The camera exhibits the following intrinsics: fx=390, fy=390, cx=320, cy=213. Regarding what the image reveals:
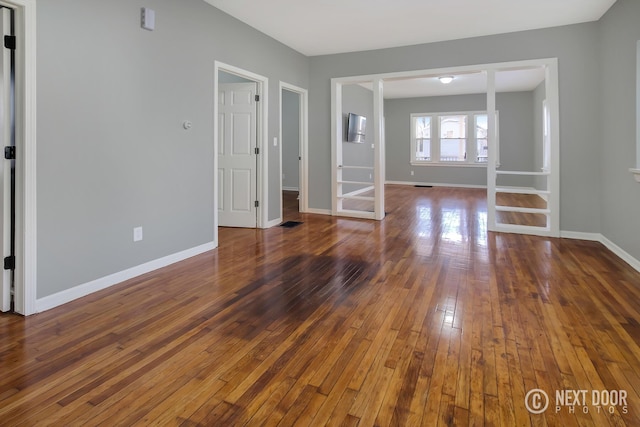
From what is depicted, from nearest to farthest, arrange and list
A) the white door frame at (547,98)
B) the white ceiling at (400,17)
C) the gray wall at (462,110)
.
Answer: the white ceiling at (400,17) < the white door frame at (547,98) < the gray wall at (462,110)

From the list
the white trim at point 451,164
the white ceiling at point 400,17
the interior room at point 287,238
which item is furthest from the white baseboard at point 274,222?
the white trim at point 451,164

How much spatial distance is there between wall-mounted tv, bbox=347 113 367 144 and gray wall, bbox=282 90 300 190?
61.8 inches

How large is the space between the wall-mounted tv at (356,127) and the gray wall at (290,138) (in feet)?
5.15

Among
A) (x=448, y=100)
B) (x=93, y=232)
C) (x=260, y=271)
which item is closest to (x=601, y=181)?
(x=260, y=271)

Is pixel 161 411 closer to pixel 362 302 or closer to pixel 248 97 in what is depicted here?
pixel 362 302

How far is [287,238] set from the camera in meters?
4.88

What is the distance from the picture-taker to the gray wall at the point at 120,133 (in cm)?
266

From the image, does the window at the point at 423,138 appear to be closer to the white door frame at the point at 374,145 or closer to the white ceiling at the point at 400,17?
the white door frame at the point at 374,145

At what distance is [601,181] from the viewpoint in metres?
4.70

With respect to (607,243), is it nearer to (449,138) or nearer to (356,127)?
(356,127)

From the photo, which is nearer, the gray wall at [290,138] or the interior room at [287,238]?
the interior room at [287,238]

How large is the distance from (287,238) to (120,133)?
7.61ft

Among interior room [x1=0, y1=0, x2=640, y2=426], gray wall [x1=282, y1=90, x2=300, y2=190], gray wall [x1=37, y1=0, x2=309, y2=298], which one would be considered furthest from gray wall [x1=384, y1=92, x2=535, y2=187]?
gray wall [x1=37, y1=0, x2=309, y2=298]

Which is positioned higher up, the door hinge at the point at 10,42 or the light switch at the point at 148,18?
the light switch at the point at 148,18
